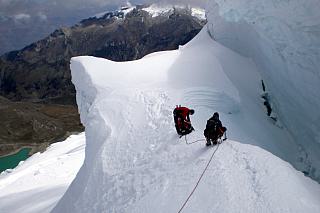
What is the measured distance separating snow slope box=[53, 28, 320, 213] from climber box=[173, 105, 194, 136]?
0.89 feet

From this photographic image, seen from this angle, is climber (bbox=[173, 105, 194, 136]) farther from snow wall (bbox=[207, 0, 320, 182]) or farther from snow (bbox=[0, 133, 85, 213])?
snow (bbox=[0, 133, 85, 213])

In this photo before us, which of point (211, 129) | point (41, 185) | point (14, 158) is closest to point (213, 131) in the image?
point (211, 129)

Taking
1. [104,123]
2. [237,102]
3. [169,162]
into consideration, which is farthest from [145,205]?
[237,102]

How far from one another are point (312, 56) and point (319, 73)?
2.69 ft

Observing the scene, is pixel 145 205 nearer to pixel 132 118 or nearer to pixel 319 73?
pixel 132 118

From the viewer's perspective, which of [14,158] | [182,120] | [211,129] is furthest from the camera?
[14,158]

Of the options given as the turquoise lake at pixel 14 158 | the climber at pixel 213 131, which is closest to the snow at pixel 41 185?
the climber at pixel 213 131

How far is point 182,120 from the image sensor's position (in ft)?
48.2

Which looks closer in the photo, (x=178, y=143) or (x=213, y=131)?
(x=213, y=131)

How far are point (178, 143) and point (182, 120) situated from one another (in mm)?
816

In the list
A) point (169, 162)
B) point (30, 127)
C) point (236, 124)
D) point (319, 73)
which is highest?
point (319, 73)

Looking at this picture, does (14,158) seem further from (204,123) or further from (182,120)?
(182,120)

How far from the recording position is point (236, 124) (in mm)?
20859

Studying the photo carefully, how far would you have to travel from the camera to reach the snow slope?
1122 cm
